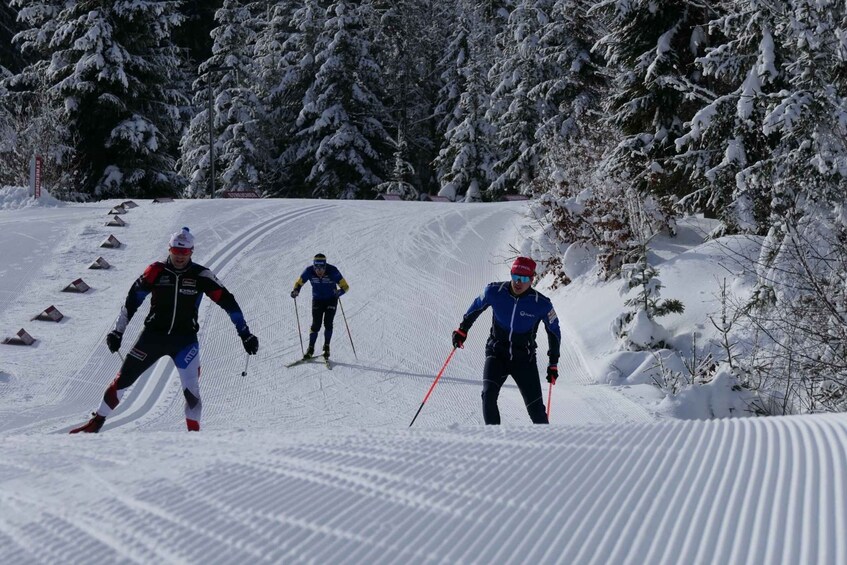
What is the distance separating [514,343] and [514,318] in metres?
0.24

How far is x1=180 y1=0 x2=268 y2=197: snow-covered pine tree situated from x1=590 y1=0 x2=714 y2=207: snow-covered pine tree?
24.1 meters

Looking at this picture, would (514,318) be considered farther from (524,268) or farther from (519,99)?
(519,99)

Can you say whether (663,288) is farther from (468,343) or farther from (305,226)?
(305,226)

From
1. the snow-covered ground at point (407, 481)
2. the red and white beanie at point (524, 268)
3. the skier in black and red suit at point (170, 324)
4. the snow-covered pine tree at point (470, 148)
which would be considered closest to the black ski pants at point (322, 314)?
the snow-covered ground at point (407, 481)

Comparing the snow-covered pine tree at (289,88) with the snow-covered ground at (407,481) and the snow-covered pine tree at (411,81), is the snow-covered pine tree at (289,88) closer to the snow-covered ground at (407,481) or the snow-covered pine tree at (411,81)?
the snow-covered pine tree at (411,81)

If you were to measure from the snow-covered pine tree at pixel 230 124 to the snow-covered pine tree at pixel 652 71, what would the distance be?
2406 cm

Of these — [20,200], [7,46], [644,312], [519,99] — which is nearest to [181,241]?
[644,312]

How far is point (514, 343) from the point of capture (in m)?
7.41

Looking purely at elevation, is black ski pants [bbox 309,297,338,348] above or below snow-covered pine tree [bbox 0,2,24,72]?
below

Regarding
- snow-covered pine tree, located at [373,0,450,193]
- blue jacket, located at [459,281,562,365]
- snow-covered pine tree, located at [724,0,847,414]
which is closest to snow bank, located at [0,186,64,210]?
blue jacket, located at [459,281,562,365]

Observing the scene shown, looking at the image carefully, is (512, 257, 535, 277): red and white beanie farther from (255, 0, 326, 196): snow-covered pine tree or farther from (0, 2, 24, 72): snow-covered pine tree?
(0, 2, 24, 72): snow-covered pine tree


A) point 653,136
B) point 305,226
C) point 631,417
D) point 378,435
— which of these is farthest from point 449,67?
point 378,435

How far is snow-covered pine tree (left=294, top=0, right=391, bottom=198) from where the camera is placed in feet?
120

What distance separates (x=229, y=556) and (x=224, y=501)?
25.5 inches
